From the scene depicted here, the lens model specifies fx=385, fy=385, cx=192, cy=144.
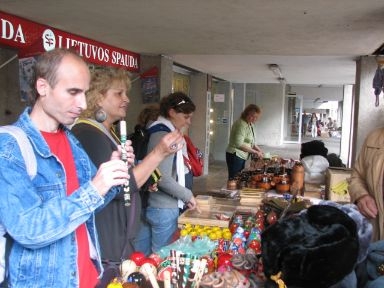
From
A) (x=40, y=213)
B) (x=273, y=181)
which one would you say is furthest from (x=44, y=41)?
(x=40, y=213)

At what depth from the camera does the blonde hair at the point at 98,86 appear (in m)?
2.07

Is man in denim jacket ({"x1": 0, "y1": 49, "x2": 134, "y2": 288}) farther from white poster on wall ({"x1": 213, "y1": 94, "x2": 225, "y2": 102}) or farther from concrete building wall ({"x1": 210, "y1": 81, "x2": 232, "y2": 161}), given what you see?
concrete building wall ({"x1": 210, "y1": 81, "x2": 232, "y2": 161})

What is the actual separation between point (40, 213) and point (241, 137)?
18.0ft

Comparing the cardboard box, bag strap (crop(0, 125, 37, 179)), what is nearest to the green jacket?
the cardboard box

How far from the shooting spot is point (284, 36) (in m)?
4.59

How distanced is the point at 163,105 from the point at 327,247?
2.08 m

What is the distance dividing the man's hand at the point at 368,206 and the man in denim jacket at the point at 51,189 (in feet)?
5.50

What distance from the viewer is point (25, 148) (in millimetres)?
1236

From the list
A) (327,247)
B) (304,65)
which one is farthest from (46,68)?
(304,65)

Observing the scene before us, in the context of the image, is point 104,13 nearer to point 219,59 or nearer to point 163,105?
point 163,105

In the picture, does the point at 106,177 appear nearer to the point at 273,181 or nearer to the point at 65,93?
the point at 65,93

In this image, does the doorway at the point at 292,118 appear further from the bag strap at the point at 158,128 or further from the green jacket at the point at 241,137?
the bag strap at the point at 158,128

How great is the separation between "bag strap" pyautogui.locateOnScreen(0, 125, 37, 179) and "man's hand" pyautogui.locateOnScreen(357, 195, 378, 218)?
195 cm

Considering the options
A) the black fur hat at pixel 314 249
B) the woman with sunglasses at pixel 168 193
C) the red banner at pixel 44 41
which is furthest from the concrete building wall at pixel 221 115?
the black fur hat at pixel 314 249
